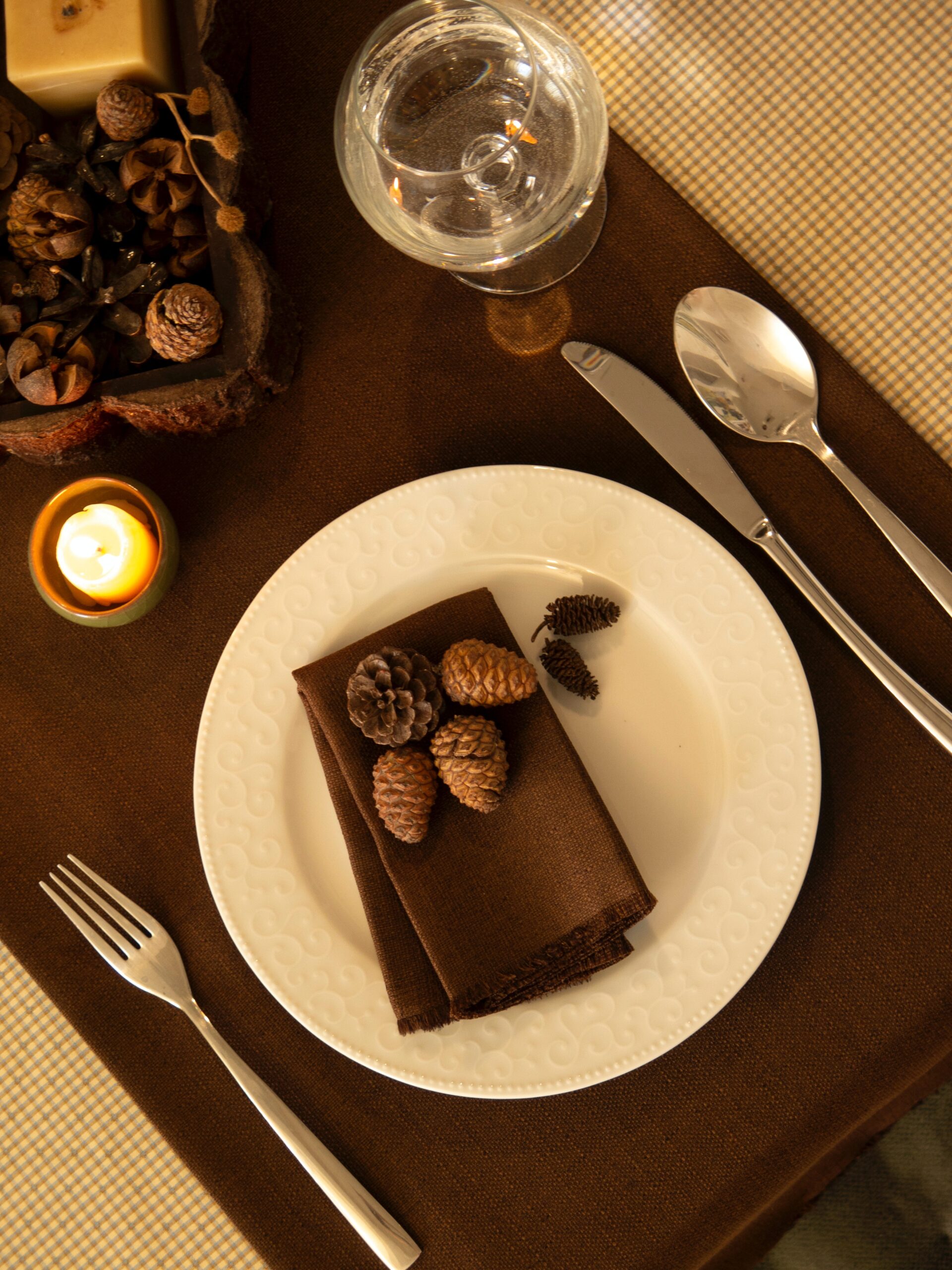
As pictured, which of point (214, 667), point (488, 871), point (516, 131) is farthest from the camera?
point (214, 667)

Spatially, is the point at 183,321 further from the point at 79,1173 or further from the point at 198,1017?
the point at 79,1173

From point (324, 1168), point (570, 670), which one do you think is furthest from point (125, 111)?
point (324, 1168)

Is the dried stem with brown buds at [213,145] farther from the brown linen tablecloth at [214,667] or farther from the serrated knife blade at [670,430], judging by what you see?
the serrated knife blade at [670,430]

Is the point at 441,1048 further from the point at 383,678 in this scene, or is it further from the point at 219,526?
the point at 219,526

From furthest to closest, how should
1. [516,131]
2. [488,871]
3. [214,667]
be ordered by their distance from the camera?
[214,667]
[488,871]
[516,131]

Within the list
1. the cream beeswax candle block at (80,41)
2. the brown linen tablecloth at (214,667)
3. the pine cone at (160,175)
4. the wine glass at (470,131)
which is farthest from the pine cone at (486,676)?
the cream beeswax candle block at (80,41)

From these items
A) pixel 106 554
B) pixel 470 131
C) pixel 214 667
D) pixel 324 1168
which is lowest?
pixel 324 1168
